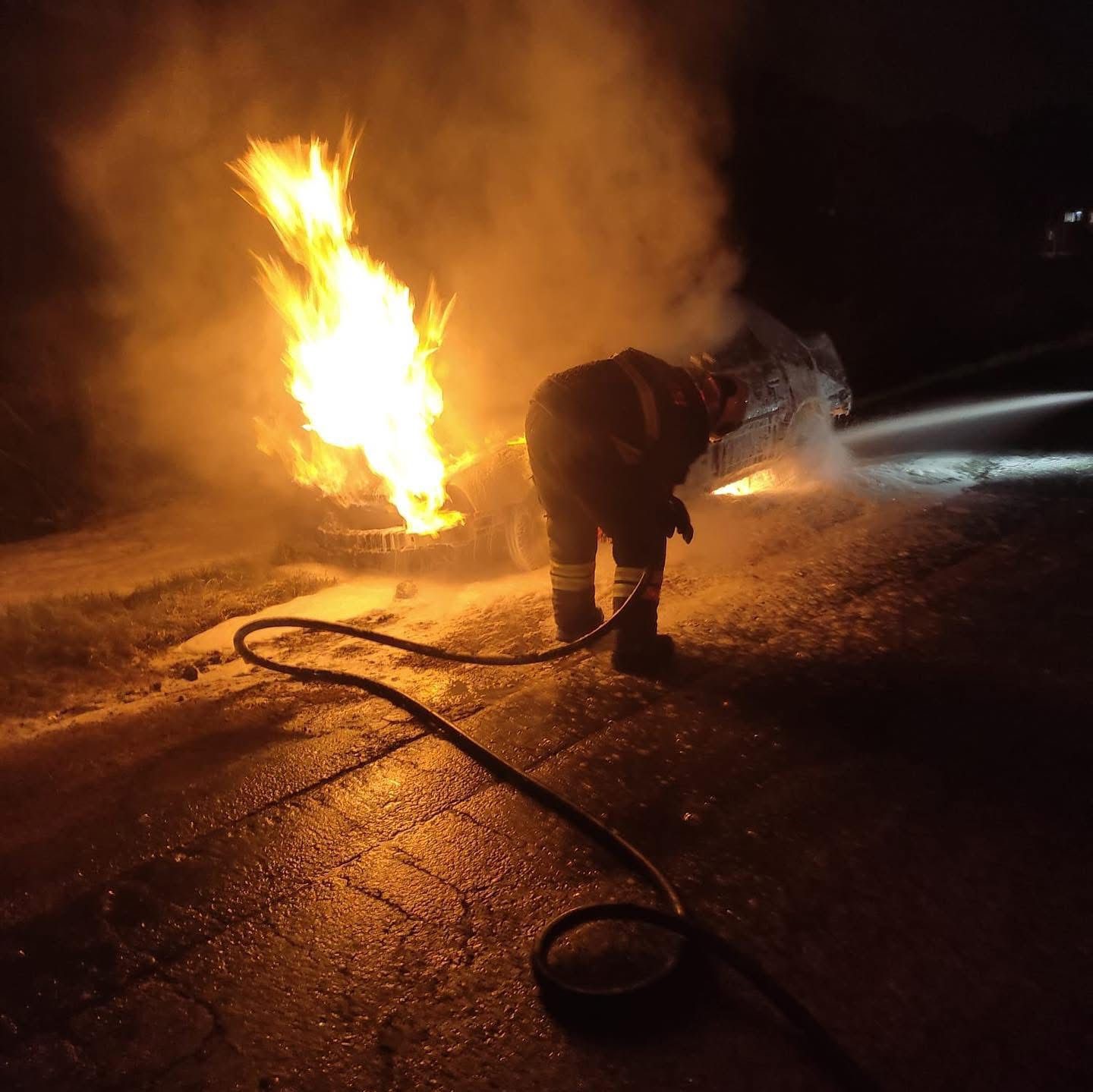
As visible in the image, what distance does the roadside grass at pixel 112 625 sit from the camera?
4.51 meters

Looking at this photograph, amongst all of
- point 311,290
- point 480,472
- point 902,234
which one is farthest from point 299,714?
point 902,234

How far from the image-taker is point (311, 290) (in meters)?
6.76

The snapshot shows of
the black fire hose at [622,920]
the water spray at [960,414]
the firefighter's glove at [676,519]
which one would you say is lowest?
the black fire hose at [622,920]

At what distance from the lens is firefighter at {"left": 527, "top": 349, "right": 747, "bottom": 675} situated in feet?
14.1

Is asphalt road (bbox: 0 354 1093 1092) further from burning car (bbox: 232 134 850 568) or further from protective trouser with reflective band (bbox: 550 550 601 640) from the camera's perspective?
burning car (bbox: 232 134 850 568)

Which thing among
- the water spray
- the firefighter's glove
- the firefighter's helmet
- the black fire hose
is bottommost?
the black fire hose

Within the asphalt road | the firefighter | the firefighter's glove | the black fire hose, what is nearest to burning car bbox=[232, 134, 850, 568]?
the firefighter

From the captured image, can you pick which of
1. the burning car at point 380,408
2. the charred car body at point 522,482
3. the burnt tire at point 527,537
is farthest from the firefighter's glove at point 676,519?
the burnt tire at point 527,537

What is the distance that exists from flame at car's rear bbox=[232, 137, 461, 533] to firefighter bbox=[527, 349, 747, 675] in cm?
168

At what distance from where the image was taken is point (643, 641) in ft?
14.1

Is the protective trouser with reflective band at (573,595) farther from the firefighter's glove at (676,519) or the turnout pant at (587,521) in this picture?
the firefighter's glove at (676,519)

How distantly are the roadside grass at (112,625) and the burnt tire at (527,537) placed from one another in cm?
132

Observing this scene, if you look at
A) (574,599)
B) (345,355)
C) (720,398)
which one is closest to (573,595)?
(574,599)

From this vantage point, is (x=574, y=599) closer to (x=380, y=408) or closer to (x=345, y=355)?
(x=380, y=408)
